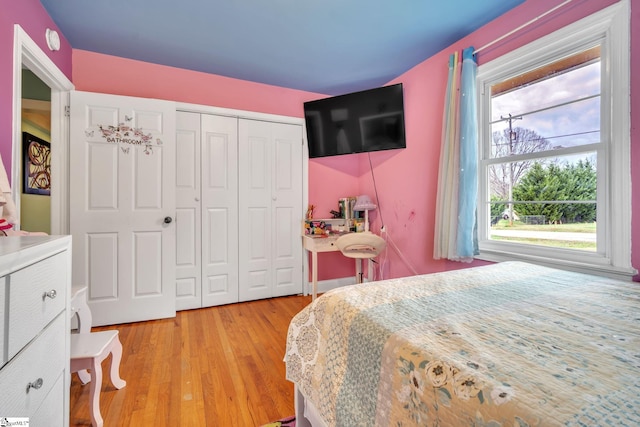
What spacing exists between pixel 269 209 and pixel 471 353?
2728mm

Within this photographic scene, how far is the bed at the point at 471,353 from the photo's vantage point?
51cm

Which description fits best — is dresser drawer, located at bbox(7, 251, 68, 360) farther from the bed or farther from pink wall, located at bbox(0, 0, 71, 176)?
pink wall, located at bbox(0, 0, 71, 176)

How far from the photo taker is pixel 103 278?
241 centimetres

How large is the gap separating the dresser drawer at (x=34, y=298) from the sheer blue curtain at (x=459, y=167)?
2.28m

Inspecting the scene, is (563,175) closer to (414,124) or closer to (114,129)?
(414,124)

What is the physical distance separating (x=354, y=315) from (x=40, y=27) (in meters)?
2.79

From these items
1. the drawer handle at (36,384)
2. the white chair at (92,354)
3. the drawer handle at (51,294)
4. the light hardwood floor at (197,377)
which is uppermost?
the drawer handle at (51,294)

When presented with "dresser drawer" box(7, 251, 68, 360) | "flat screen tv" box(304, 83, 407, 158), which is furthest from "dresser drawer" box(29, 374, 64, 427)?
"flat screen tv" box(304, 83, 407, 158)

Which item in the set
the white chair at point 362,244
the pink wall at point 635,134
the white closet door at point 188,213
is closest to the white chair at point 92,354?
the white closet door at point 188,213

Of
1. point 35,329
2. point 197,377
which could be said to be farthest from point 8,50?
point 197,377

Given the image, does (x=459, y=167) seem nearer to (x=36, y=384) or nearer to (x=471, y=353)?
(x=471, y=353)

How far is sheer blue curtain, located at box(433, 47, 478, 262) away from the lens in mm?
2076

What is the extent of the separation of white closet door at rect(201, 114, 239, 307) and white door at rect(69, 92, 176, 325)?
338mm

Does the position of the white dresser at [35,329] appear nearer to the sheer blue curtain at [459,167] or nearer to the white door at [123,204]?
the white door at [123,204]
